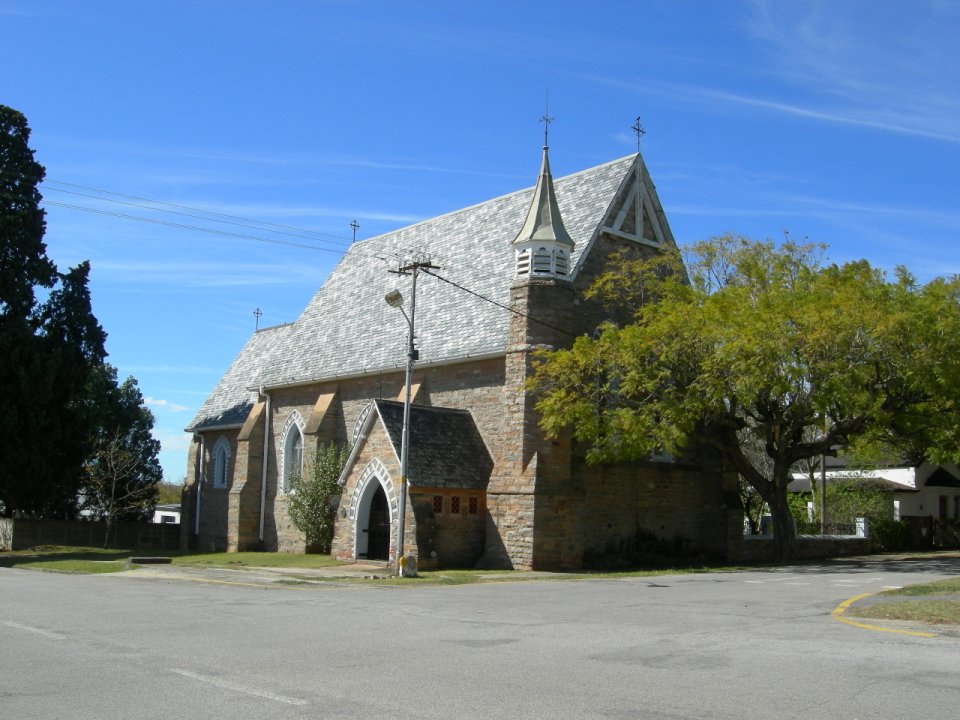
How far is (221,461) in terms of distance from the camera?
41906 millimetres

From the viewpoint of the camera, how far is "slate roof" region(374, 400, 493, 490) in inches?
1055

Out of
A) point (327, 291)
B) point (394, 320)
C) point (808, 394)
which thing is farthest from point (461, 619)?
point (327, 291)

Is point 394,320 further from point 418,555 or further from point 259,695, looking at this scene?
Result: point 259,695

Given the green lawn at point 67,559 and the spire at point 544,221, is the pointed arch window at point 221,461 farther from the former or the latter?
the spire at point 544,221

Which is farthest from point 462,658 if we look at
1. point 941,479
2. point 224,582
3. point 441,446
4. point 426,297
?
point 941,479

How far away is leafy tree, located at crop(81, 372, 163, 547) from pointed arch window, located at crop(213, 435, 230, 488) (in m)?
3.87

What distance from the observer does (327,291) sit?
39875mm

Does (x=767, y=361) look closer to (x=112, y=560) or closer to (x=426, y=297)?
(x=426, y=297)

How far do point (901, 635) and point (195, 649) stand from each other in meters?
8.98

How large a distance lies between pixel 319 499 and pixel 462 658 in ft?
73.9

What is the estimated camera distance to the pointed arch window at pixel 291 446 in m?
36.3

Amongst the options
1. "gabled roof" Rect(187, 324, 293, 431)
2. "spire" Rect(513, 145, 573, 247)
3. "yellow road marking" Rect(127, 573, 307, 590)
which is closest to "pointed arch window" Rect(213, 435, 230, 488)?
"gabled roof" Rect(187, 324, 293, 431)

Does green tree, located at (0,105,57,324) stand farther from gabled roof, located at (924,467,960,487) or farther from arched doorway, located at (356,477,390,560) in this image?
gabled roof, located at (924,467,960,487)

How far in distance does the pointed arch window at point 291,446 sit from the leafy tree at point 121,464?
8.98m
